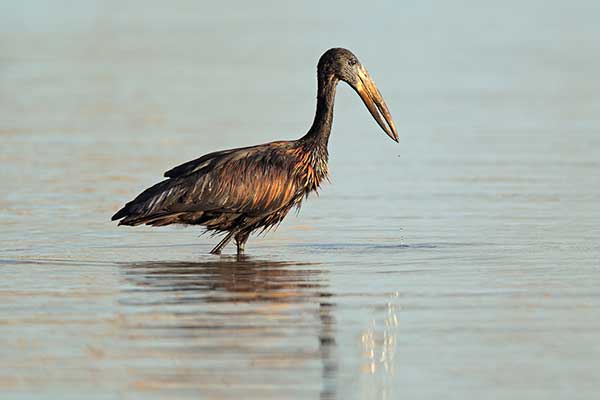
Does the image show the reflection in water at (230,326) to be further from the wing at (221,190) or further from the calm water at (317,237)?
the wing at (221,190)

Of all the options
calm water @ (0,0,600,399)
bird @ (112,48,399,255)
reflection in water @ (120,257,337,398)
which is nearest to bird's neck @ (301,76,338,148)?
bird @ (112,48,399,255)

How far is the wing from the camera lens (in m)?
13.6

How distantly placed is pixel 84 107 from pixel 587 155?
8.52m

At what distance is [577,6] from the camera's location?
146ft

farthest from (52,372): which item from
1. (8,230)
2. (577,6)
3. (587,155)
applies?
(577,6)

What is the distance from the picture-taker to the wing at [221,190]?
1362 cm

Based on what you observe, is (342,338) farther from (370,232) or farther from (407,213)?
(407,213)

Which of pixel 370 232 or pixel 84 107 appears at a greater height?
pixel 84 107

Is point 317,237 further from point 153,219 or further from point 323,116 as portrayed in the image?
point 153,219

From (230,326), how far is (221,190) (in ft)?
11.3

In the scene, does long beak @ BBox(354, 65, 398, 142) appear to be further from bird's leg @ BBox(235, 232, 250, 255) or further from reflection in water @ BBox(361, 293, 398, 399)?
reflection in water @ BBox(361, 293, 398, 399)

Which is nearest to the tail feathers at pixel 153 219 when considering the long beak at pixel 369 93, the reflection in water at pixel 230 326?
the reflection in water at pixel 230 326

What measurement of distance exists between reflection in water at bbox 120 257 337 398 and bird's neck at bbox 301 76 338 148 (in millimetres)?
1251

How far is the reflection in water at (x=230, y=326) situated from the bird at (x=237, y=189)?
50cm
